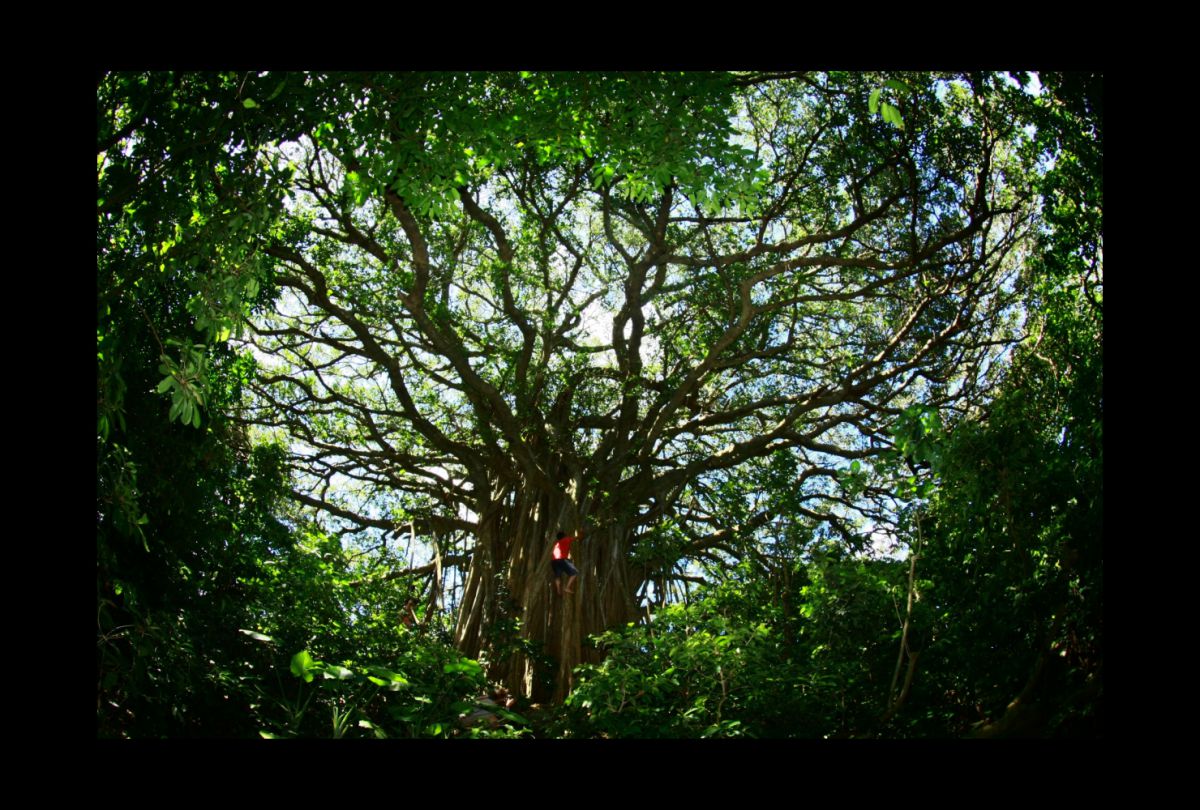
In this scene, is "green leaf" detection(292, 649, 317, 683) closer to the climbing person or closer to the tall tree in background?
the tall tree in background

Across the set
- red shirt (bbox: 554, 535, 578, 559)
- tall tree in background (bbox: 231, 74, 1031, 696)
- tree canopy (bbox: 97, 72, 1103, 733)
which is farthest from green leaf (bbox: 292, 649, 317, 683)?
red shirt (bbox: 554, 535, 578, 559)

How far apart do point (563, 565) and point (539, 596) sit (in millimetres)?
406

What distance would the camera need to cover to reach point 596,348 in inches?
295

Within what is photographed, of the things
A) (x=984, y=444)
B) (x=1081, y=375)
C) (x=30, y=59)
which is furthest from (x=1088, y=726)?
(x=30, y=59)

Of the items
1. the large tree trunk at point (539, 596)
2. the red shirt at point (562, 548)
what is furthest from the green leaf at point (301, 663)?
the red shirt at point (562, 548)

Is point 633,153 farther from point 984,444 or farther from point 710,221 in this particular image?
point 710,221

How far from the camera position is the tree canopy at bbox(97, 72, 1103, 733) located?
2.67m

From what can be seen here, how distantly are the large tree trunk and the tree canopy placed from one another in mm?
31

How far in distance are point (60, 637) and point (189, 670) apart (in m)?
1.90

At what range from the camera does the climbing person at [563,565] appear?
22.2ft

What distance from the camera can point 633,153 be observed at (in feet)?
11.6

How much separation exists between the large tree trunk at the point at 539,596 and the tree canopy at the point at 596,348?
0.03 m

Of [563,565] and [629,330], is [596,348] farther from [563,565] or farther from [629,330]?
[563,565]

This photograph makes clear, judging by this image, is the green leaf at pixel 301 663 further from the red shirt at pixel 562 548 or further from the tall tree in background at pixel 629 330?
the red shirt at pixel 562 548
